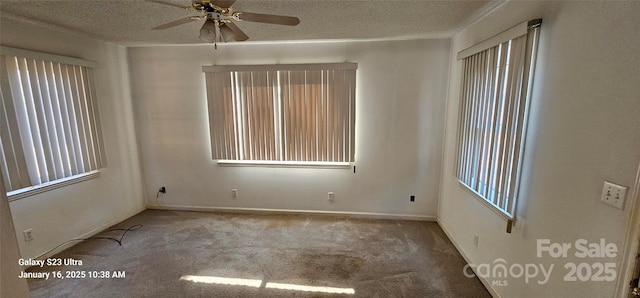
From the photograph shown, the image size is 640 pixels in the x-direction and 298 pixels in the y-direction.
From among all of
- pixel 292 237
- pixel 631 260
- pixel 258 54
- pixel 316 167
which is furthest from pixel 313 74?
pixel 631 260

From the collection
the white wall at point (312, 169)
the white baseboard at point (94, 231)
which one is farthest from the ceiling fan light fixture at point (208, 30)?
the white baseboard at point (94, 231)

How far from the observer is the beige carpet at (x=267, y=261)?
6.97 ft

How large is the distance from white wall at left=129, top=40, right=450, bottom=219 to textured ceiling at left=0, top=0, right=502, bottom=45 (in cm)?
31

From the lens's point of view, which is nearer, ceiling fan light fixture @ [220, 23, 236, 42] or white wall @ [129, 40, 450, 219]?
ceiling fan light fixture @ [220, 23, 236, 42]

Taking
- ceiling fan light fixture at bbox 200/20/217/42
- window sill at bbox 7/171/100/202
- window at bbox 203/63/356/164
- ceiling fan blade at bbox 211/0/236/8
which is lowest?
window sill at bbox 7/171/100/202

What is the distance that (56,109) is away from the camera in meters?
2.61

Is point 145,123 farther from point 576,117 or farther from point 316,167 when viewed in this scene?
point 576,117

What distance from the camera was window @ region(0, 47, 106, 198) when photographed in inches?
88.5

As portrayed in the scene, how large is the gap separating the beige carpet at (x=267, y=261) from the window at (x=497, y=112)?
34.8 inches

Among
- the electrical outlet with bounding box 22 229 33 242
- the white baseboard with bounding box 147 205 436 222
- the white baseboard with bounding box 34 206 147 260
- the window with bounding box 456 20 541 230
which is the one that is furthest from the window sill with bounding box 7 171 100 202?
the window with bounding box 456 20 541 230

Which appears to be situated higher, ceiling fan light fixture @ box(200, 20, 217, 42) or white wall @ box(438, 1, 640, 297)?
ceiling fan light fixture @ box(200, 20, 217, 42)

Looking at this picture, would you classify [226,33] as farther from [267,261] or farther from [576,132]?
[576,132]

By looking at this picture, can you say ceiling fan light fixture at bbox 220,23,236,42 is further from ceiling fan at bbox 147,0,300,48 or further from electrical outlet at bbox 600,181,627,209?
electrical outlet at bbox 600,181,627,209

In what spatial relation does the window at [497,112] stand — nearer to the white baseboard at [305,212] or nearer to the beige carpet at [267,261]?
the beige carpet at [267,261]
